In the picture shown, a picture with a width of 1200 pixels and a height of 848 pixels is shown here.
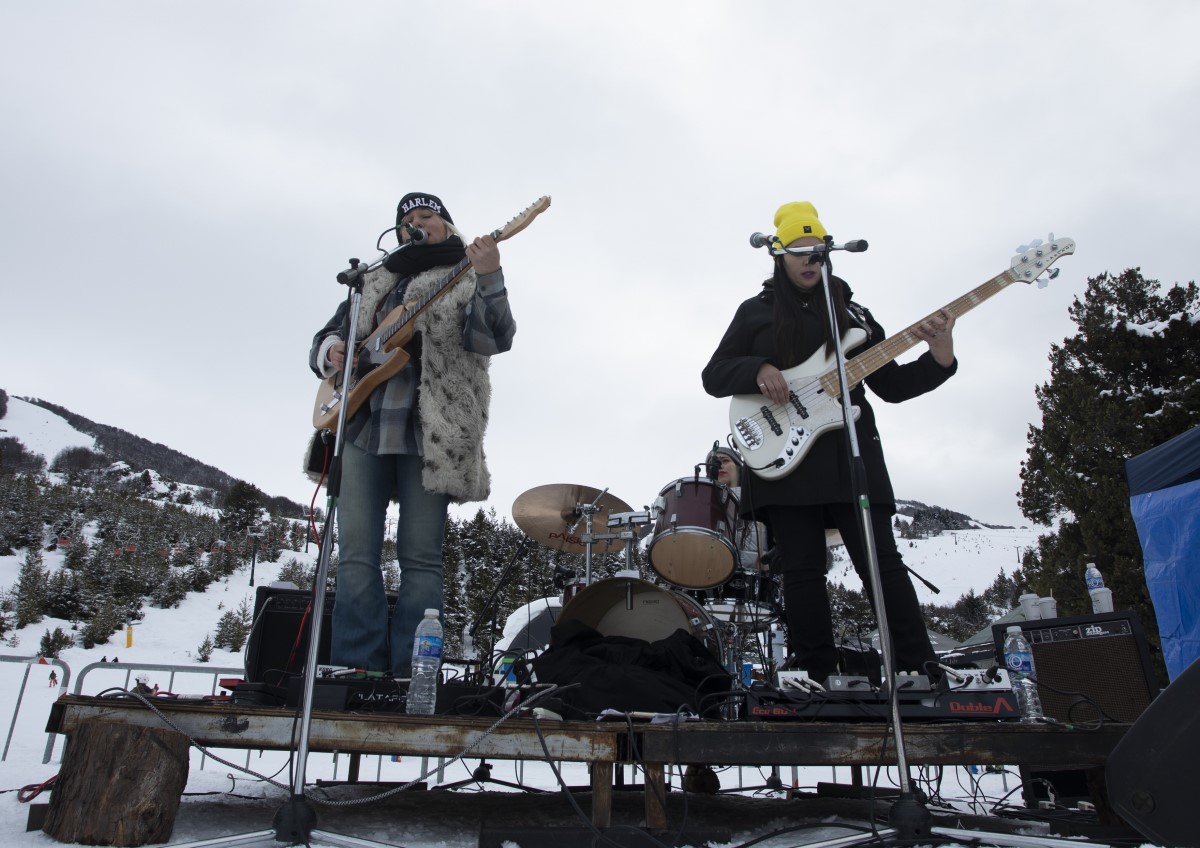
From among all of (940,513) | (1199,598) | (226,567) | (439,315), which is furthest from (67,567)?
(940,513)

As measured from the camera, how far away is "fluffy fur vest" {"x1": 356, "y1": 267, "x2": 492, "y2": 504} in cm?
301

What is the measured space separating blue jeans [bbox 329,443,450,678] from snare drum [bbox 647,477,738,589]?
91.9 inches

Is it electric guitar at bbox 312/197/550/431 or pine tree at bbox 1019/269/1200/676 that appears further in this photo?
pine tree at bbox 1019/269/1200/676

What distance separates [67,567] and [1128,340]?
19.5 meters

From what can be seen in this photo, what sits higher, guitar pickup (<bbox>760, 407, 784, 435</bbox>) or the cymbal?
the cymbal

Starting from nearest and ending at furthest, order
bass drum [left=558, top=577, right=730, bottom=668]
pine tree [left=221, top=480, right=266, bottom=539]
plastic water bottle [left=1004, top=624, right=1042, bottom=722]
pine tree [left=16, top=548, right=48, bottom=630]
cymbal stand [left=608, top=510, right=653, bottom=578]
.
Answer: plastic water bottle [left=1004, top=624, right=1042, bottom=722] → bass drum [left=558, top=577, right=730, bottom=668] → cymbal stand [left=608, top=510, right=653, bottom=578] → pine tree [left=16, top=548, right=48, bottom=630] → pine tree [left=221, top=480, right=266, bottom=539]

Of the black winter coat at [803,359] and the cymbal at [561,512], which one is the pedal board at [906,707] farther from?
the cymbal at [561,512]

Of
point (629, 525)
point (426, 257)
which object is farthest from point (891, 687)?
point (629, 525)

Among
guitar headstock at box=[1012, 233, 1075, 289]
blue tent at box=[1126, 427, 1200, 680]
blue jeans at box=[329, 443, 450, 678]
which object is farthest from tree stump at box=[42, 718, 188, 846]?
blue tent at box=[1126, 427, 1200, 680]

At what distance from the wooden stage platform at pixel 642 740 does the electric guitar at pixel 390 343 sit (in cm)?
150

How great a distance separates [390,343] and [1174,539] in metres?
5.43

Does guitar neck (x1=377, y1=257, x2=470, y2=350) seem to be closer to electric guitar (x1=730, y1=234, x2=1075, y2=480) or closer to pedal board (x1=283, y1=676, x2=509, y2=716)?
electric guitar (x1=730, y1=234, x2=1075, y2=480)

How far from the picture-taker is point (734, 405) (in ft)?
10.3

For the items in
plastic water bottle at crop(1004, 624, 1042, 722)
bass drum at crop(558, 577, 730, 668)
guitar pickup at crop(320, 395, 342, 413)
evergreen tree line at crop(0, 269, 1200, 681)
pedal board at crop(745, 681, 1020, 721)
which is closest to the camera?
pedal board at crop(745, 681, 1020, 721)
